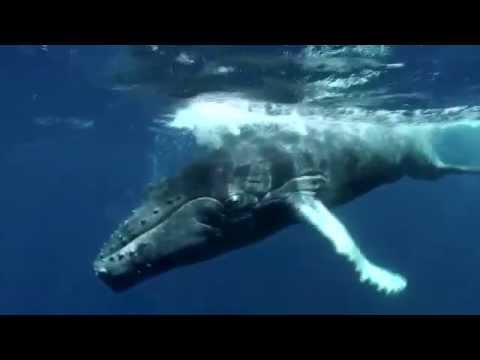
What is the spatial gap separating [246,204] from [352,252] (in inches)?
92.7

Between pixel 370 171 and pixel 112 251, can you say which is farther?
pixel 370 171

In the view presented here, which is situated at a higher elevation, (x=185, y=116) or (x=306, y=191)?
(x=185, y=116)

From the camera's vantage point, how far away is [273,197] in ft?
37.0

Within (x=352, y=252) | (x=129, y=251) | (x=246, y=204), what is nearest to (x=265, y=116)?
(x=246, y=204)

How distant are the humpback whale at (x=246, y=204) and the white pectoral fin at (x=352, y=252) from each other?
0.02 meters

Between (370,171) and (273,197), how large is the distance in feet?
13.1

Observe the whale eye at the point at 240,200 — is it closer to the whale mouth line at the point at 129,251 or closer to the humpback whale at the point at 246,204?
the humpback whale at the point at 246,204

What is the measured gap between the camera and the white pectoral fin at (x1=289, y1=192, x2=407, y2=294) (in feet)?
31.6

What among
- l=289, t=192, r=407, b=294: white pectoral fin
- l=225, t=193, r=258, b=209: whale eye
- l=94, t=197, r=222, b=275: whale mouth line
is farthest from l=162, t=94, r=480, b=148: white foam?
l=94, t=197, r=222, b=275: whale mouth line

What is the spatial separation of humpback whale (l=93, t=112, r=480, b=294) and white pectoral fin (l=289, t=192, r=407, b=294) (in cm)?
2
